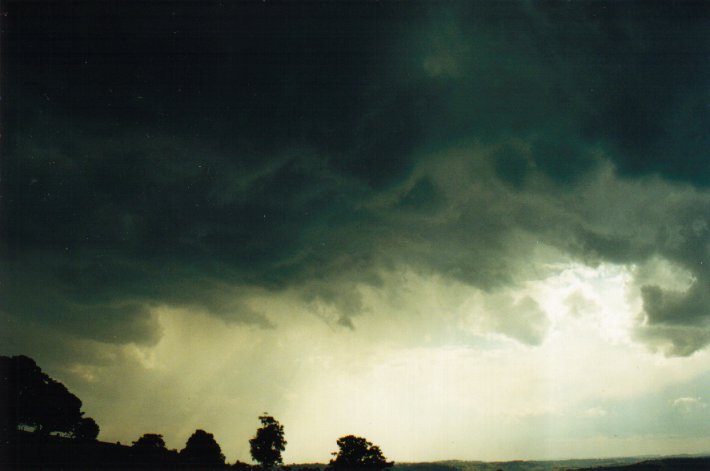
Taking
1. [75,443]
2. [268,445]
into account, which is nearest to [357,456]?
[268,445]

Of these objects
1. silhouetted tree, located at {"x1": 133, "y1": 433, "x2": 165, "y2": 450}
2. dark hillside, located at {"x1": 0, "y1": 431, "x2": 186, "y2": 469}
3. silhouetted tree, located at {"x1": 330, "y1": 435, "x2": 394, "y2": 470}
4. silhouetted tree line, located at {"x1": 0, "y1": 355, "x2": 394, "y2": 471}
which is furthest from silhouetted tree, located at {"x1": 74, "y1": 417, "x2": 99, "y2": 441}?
silhouetted tree, located at {"x1": 330, "y1": 435, "x2": 394, "y2": 470}

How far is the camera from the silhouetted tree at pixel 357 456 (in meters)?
114

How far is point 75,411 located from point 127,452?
31.9 metres

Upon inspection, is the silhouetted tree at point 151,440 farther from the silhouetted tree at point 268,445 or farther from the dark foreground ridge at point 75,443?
the silhouetted tree at point 268,445

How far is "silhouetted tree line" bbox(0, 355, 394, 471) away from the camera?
5684 cm

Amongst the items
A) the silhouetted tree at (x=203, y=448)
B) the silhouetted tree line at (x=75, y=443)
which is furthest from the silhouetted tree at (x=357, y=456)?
the silhouetted tree at (x=203, y=448)

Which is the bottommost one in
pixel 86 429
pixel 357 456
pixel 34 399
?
pixel 357 456

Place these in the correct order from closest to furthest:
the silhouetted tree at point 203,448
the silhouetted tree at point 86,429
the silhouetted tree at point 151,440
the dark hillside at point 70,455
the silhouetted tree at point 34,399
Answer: the dark hillside at point 70,455 → the silhouetted tree at point 34,399 → the silhouetted tree at point 86,429 → the silhouetted tree at point 203,448 → the silhouetted tree at point 151,440

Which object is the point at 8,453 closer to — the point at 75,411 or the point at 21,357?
the point at 21,357

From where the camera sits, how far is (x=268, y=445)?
113 m

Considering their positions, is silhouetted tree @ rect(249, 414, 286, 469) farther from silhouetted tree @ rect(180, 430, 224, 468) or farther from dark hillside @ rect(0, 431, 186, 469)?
dark hillside @ rect(0, 431, 186, 469)

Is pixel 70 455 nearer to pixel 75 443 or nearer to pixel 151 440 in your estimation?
pixel 75 443

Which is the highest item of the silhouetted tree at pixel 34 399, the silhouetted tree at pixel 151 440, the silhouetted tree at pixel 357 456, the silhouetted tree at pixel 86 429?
the silhouetted tree at pixel 34 399

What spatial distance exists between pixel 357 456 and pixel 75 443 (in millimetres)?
71221
